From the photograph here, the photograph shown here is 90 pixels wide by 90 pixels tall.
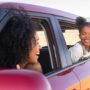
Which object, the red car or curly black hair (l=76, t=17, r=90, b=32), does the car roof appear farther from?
curly black hair (l=76, t=17, r=90, b=32)

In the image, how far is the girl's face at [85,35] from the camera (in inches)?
201

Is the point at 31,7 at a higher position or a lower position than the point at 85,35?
higher

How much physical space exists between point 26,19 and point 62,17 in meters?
1.33

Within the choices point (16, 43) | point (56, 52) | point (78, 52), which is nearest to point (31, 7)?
point (56, 52)

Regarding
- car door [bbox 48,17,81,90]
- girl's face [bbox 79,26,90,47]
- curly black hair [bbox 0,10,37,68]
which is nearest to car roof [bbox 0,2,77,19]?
car door [bbox 48,17,81,90]

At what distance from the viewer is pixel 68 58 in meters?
4.06

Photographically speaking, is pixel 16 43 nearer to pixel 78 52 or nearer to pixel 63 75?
pixel 63 75

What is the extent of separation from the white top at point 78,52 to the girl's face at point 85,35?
0.13m

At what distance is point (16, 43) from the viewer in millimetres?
2742

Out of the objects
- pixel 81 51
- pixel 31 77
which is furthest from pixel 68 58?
pixel 31 77

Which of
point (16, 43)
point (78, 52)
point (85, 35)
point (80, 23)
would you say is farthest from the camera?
point (85, 35)

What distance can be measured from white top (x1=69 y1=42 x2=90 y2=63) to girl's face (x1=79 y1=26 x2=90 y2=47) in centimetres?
13

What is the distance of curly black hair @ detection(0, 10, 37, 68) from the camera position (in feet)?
8.98

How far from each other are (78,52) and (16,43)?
2020 millimetres
